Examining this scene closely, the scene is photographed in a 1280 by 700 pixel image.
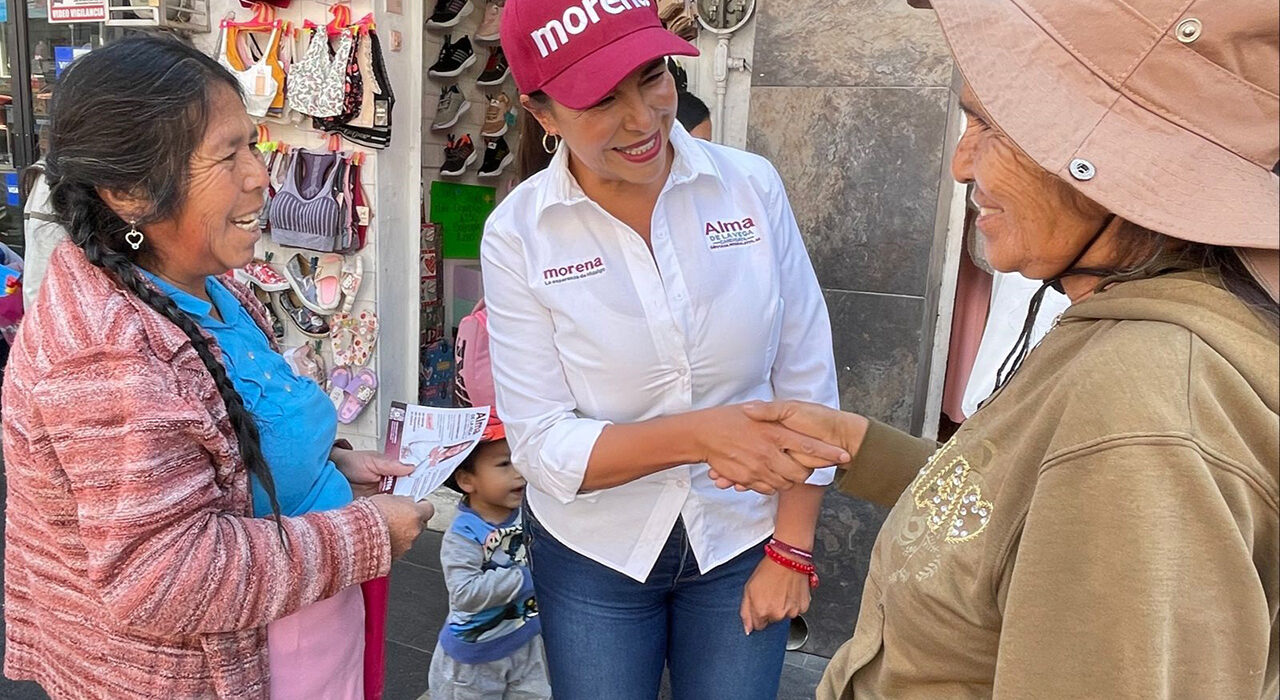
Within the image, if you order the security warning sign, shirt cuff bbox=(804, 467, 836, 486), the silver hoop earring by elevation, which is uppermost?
the security warning sign

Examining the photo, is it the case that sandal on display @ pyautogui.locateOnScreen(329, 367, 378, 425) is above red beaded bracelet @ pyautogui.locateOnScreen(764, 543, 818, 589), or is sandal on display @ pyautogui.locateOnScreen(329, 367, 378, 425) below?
below

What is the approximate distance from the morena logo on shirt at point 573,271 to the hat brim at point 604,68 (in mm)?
294

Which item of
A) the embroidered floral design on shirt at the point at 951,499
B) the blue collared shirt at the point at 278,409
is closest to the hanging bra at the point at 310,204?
the blue collared shirt at the point at 278,409

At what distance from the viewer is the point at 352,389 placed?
4.36 meters

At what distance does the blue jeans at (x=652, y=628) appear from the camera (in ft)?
5.78

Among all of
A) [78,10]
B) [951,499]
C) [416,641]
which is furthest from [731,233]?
[78,10]

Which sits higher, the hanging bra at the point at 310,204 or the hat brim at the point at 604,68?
the hat brim at the point at 604,68

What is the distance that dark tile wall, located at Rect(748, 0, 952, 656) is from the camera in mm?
2994

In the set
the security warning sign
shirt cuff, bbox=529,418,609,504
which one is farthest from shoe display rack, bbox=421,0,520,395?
shirt cuff, bbox=529,418,609,504

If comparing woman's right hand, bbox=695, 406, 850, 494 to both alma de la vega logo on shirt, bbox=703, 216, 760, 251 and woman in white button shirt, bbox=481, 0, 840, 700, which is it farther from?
alma de la vega logo on shirt, bbox=703, 216, 760, 251

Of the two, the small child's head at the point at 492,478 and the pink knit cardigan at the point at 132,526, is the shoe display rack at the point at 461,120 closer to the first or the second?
the small child's head at the point at 492,478

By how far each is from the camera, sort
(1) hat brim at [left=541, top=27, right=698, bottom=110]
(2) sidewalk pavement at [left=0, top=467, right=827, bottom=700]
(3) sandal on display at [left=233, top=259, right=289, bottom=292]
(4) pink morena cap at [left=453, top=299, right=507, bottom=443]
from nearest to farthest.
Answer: (1) hat brim at [left=541, top=27, right=698, bottom=110]
(4) pink morena cap at [left=453, top=299, right=507, bottom=443]
(2) sidewalk pavement at [left=0, top=467, right=827, bottom=700]
(3) sandal on display at [left=233, top=259, right=289, bottom=292]

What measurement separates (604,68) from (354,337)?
10.1ft

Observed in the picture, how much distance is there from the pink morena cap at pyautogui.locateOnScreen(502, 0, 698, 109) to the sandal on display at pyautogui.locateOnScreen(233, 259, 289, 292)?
3166 mm
